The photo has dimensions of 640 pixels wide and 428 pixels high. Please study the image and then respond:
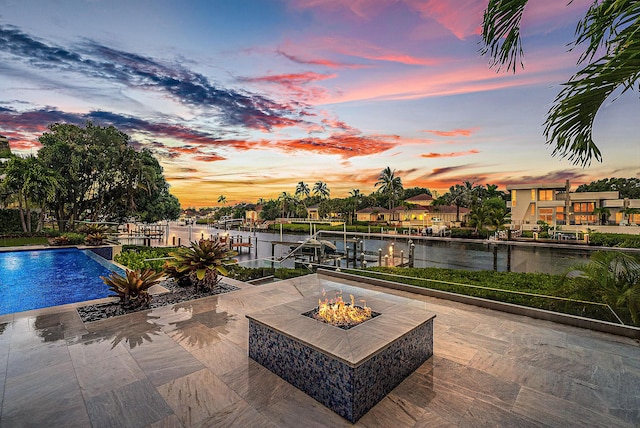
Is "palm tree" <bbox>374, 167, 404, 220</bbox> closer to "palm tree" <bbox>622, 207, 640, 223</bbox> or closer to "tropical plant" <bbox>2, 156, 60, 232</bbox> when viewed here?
"palm tree" <bbox>622, 207, 640, 223</bbox>

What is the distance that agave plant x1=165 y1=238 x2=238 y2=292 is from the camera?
16.1 ft

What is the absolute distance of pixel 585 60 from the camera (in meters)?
2.00

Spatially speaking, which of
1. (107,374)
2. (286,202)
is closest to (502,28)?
(107,374)

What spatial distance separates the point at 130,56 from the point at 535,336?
11.9 metres

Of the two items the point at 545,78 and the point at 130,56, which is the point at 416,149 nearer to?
A: the point at 545,78

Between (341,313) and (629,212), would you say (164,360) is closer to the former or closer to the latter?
(341,313)

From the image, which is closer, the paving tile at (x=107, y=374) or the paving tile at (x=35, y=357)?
the paving tile at (x=107, y=374)

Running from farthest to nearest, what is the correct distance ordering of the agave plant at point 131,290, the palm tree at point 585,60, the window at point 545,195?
the window at point 545,195, the agave plant at point 131,290, the palm tree at point 585,60

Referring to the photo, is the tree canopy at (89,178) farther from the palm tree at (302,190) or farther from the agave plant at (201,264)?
the palm tree at (302,190)

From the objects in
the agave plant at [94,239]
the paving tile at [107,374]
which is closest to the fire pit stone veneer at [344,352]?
the paving tile at [107,374]

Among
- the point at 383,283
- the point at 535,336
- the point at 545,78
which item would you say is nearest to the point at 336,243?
the point at 383,283

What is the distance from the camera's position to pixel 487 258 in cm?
1269

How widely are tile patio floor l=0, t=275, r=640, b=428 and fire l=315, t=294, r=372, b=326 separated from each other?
607 millimetres

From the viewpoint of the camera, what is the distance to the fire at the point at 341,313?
2.61 m
